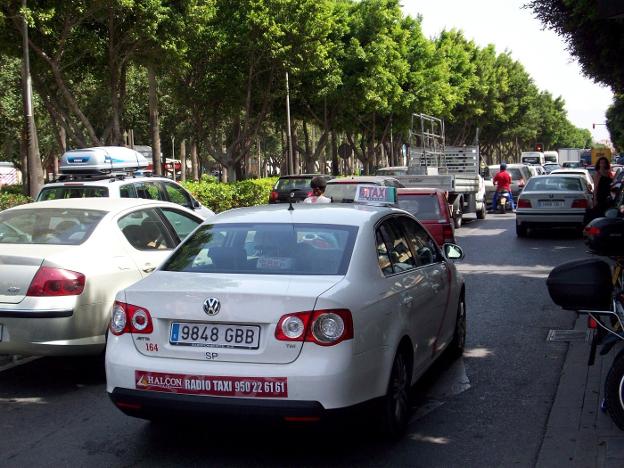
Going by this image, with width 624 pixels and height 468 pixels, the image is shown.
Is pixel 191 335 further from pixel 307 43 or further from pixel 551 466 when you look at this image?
pixel 307 43

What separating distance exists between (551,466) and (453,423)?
0.98 metres

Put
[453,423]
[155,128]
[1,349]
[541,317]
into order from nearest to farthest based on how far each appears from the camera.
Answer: [453,423] → [1,349] → [541,317] → [155,128]

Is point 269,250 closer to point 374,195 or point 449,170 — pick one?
point 374,195

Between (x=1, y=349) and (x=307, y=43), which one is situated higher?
(x=307, y=43)

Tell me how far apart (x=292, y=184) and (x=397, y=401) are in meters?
20.4

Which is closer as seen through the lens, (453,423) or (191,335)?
(191,335)

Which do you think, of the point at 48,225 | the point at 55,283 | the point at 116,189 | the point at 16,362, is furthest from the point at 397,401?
the point at 116,189

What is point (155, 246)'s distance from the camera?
779 centimetres

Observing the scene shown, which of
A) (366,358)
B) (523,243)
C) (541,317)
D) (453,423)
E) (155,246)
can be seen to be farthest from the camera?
(523,243)

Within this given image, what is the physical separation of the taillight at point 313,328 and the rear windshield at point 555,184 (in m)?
16.9

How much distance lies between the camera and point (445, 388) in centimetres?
667

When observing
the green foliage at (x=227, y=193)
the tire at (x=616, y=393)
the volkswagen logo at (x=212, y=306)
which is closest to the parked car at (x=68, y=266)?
the volkswagen logo at (x=212, y=306)

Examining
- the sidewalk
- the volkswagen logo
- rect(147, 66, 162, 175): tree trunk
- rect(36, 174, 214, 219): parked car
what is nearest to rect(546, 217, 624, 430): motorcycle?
the sidewalk

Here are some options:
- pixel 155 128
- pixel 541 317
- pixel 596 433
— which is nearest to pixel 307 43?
pixel 155 128
